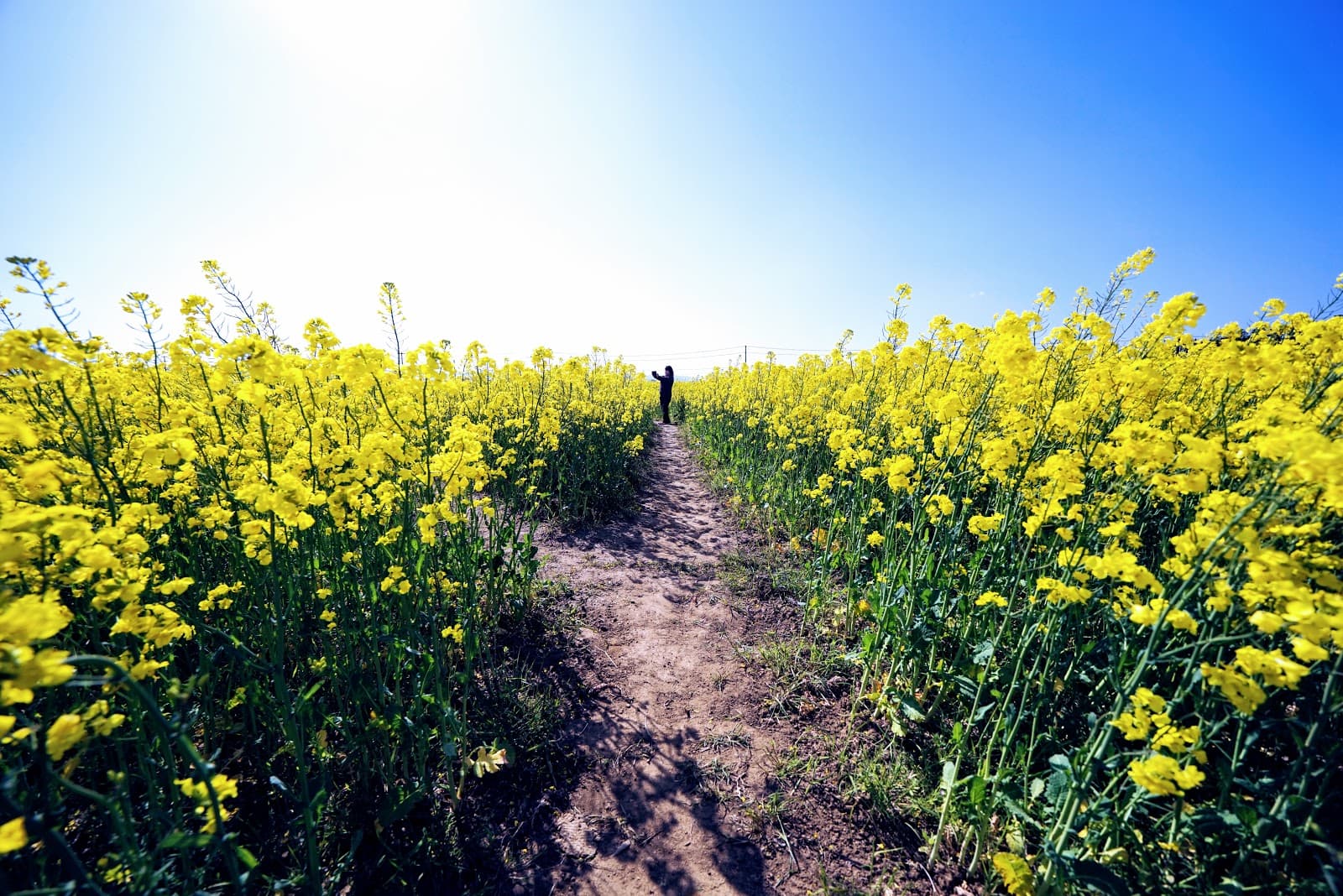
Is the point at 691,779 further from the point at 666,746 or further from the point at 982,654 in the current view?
the point at 982,654

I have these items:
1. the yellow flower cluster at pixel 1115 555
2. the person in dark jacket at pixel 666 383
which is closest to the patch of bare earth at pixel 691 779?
the yellow flower cluster at pixel 1115 555

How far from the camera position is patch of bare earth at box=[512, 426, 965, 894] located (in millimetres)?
2387

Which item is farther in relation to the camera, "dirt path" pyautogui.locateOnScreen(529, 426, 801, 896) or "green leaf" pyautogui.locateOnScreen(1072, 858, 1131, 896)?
"dirt path" pyautogui.locateOnScreen(529, 426, 801, 896)

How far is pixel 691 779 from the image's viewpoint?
9.50 ft

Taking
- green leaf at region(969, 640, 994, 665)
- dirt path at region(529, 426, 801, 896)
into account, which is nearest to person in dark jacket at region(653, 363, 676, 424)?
dirt path at region(529, 426, 801, 896)

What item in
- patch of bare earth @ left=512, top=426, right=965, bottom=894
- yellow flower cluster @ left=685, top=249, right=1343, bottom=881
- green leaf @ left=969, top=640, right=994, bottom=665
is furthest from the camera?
green leaf @ left=969, top=640, right=994, bottom=665

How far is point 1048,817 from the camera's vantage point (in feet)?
7.16

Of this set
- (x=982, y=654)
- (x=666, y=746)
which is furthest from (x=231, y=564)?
(x=982, y=654)

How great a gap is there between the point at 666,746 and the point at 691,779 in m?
0.29

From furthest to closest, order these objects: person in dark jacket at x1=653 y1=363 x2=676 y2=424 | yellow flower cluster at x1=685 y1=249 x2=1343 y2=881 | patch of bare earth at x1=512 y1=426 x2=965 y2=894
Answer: person in dark jacket at x1=653 y1=363 x2=676 y2=424 < patch of bare earth at x1=512 y1=426 x2=965 y2=894 < yellow flower cluster at x1=685 y1=249 x2=1343 y2=881

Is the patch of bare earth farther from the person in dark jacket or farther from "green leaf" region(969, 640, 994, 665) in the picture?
the person in dark jacket

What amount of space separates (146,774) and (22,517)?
4.14 feet

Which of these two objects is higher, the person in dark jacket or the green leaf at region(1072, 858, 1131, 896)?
the person in dark jacket

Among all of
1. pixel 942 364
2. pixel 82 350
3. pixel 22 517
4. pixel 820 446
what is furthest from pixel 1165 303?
pixel 82 350
